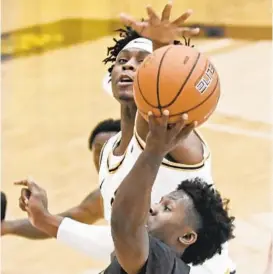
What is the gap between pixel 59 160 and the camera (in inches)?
239

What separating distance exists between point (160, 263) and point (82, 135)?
420 cm

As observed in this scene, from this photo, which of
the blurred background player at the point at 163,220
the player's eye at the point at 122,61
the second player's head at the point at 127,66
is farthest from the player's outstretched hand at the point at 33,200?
the blurred background player at the point at 163,220

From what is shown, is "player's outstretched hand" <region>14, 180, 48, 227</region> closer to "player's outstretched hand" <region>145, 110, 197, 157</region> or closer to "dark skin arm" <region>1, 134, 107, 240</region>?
"player's outstretched hand" <region>145, 110, 197, 157</region>

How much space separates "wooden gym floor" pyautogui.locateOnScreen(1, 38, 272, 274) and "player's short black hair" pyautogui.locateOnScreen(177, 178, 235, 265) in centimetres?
188

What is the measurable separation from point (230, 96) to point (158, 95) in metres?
4.84

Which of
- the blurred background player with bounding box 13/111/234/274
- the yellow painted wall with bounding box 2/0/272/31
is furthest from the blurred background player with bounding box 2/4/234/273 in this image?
the yellow painted wall with bounding box 2/0/272/31

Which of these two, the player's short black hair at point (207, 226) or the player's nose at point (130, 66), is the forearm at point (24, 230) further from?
the player's short black hair at point (207, 226)

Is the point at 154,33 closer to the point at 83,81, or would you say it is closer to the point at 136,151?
the point at 136,151

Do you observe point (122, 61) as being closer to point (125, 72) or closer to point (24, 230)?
point (125, 72)

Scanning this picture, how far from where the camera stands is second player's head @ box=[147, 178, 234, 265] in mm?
2574

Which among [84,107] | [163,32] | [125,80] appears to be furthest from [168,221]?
[84,107]

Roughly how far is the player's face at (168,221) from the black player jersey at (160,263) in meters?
0.09

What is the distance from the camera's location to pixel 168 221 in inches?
102

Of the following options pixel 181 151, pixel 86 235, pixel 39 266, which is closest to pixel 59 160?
pixel 39 266
